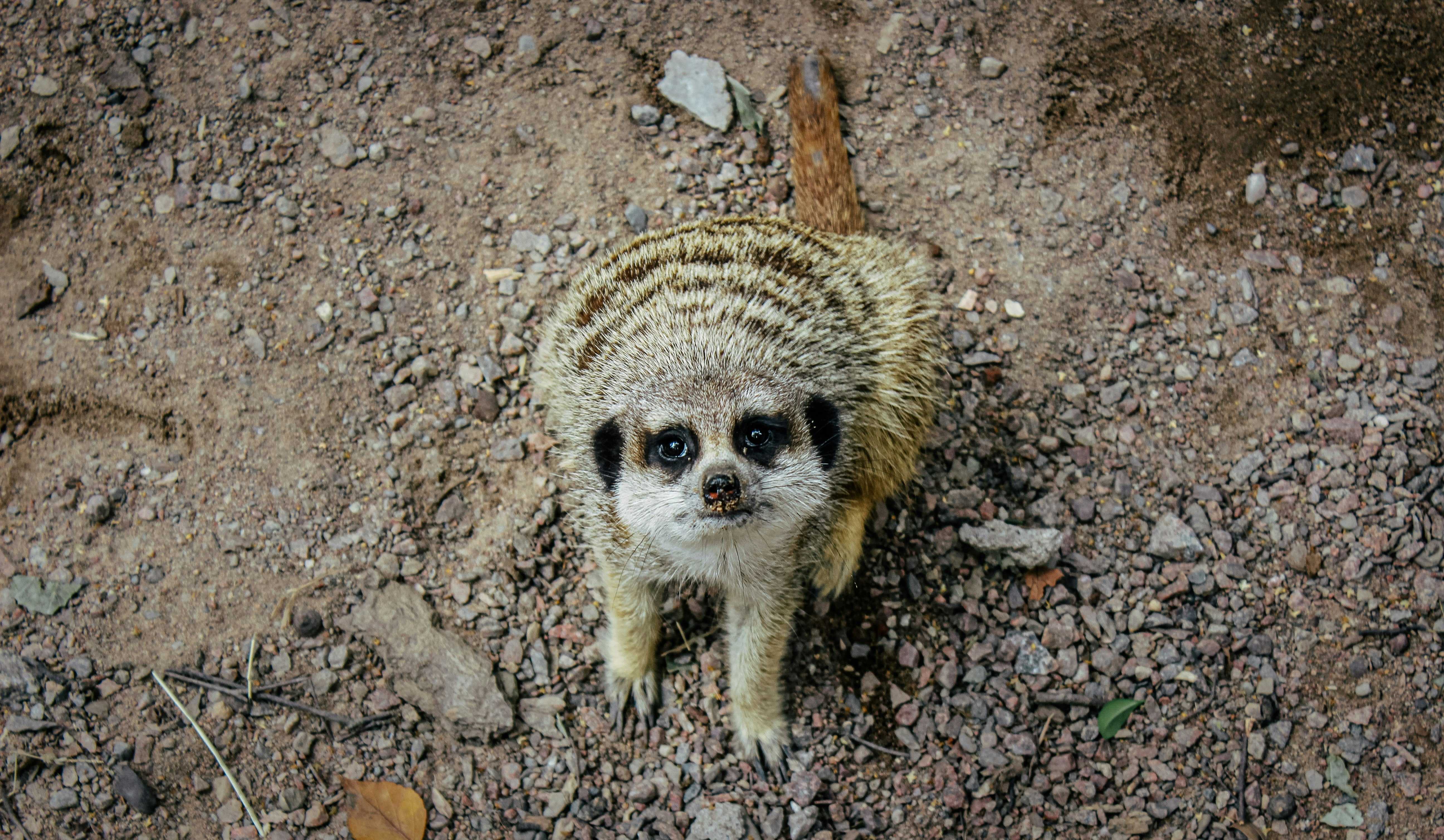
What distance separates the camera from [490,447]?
9.18ft

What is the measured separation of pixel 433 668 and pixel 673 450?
43.3 inches

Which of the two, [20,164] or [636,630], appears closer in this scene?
[636,630]

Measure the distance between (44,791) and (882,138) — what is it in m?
3.26

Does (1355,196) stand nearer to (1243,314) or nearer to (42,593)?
(1243,314)

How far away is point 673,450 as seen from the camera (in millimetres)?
1999

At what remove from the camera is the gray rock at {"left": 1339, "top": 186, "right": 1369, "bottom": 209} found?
2934 millimetres

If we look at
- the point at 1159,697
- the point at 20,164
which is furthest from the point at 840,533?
the point at 20,164

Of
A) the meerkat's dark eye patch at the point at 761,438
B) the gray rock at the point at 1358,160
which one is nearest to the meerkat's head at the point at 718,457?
the meerkat's dark eye patch at the point at 761,438

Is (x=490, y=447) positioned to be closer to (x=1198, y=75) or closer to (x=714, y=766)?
(x=714, y=766)

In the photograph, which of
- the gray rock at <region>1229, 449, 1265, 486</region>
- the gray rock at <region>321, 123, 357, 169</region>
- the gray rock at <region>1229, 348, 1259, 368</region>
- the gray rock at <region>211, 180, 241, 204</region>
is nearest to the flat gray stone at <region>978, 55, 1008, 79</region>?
the gray rock at <region>1229, 348, 1259, 368</region>

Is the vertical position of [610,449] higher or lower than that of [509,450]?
higher

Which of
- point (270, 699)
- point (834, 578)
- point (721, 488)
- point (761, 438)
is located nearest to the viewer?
point (721, 488)

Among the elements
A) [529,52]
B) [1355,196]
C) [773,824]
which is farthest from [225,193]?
[1355,196]

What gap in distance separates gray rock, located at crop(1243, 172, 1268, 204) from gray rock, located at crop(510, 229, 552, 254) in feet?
7.86
